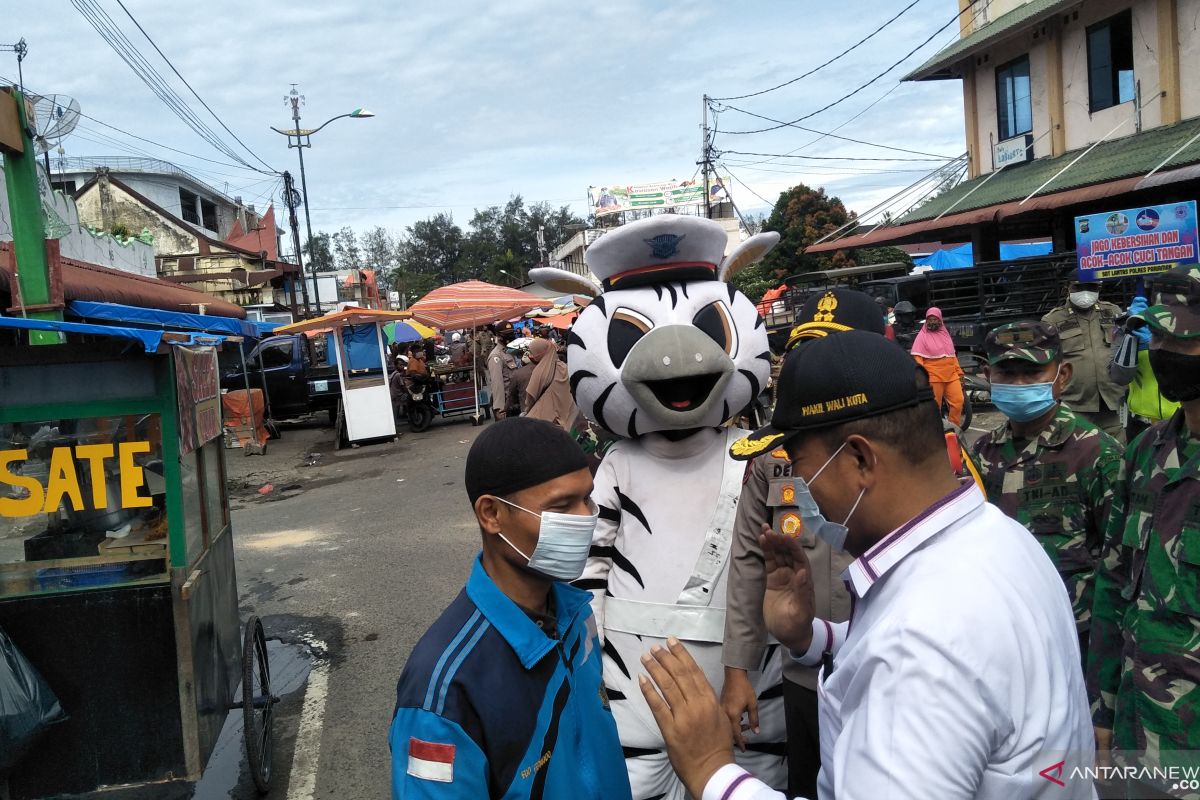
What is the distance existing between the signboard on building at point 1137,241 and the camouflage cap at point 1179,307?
26.0 feet

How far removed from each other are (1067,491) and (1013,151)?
1867cm

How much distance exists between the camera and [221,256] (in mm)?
29719

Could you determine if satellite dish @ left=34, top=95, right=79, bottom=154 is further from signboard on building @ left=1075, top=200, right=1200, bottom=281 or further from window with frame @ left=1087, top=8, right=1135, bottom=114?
window with frame @ left=1087, top=8, right=1135, bottom=114

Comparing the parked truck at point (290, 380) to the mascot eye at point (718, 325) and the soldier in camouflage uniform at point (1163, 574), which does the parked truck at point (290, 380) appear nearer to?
the mascot eye at point (718, 325)

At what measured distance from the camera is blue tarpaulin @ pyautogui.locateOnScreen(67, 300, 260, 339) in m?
3.74

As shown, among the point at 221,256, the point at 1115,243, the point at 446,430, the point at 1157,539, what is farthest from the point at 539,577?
the point at 221,256

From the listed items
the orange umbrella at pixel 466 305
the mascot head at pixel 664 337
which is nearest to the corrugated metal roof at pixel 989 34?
the orange umbrella at pixel 466 305

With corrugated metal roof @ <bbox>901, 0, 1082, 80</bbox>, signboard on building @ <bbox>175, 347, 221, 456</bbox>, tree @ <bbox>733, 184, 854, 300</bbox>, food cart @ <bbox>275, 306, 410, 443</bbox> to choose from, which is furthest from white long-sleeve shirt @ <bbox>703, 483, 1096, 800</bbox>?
tree @ <bbox>733, 184, 854, 300</bbox>

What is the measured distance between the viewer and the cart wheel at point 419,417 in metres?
17.7

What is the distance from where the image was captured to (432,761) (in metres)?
1.57

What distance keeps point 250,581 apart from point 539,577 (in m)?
6.72

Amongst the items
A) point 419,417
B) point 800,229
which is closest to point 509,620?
point 419,417

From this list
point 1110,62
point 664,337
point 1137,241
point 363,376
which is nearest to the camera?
point 664,337

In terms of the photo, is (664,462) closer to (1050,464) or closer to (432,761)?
(1050,464)
